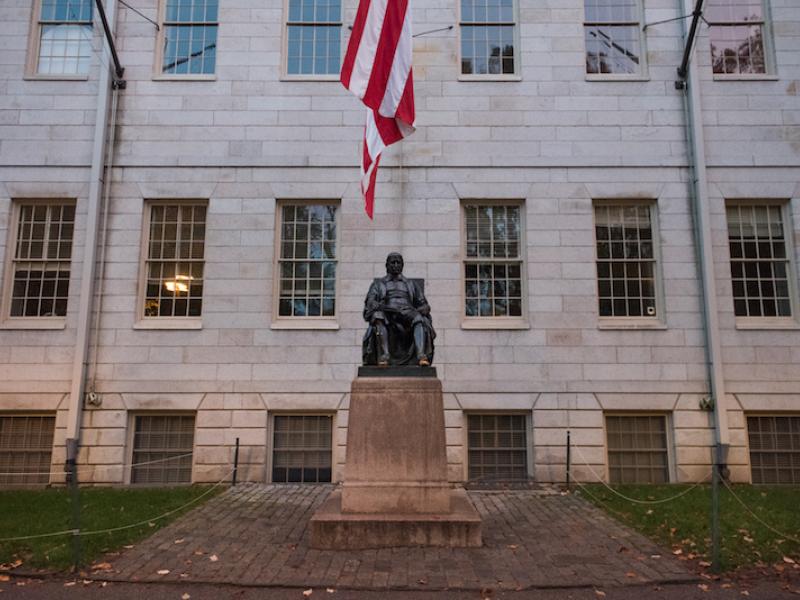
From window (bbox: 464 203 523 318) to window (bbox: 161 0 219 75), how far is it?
20.8 ft

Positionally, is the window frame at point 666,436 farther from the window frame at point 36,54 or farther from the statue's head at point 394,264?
the window frame at point 36,54

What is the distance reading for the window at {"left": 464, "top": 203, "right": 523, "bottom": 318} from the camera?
38.2 feet

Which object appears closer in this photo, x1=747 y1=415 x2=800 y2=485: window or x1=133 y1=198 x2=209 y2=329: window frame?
x1=747 y1=415 x2=800 y2=485: window

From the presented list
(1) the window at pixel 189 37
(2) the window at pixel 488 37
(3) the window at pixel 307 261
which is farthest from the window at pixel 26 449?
(2) the window at pixel 488 37

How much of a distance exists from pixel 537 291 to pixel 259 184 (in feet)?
19.4

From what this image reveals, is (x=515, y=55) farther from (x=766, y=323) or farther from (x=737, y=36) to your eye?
(x=766, y=323)

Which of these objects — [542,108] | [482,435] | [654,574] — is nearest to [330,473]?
[482,435]

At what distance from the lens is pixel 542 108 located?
12.0 meters

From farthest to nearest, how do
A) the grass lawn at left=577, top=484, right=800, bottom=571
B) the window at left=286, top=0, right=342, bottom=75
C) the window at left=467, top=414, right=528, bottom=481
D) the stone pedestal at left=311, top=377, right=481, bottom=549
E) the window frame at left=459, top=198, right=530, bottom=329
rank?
the window at left=286, top=0, right=342, bottom=75 → the window frame at left=459, top=198, right=530, bottom=329 → the window at left=467, top=414, right=528, bottom=481 → the stone pedestal at left=311, top=377, right=481, bottom=549 → the grass lawn at left=577, top=484, right=800, bottom=571

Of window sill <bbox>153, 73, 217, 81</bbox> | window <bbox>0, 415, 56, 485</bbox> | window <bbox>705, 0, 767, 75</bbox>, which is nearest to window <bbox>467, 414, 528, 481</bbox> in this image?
window <bbox>0, 415, 56, 485</bbox>

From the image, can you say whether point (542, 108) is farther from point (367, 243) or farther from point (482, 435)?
point (482, 435)

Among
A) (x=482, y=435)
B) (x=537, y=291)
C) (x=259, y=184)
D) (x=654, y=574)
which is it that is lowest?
(x=654, y=574)

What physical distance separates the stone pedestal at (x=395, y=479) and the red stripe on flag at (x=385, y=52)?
13.4 feet

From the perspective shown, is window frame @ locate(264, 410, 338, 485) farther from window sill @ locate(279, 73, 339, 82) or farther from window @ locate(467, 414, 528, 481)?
window sill @ locate(279, 73, 339, 82)
